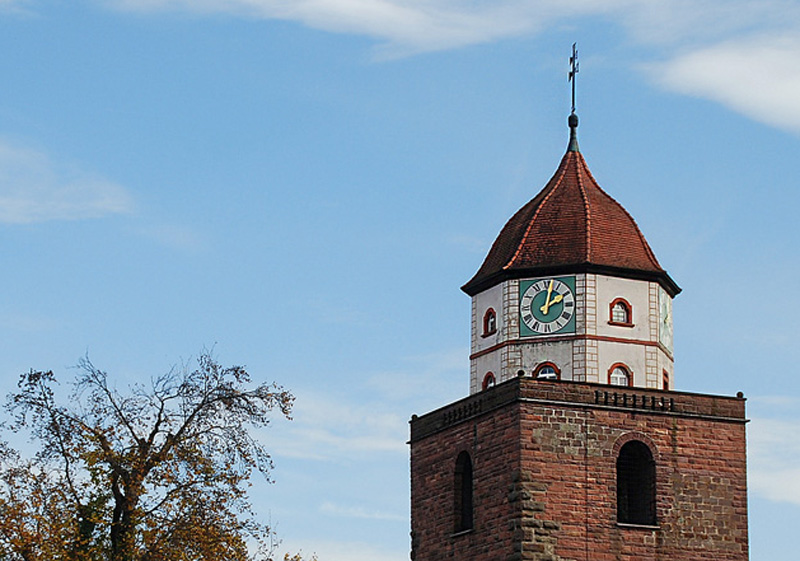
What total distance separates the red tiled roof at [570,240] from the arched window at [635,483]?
14.3ft

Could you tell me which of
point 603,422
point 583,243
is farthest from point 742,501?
point 583,243

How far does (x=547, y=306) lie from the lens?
44.2 metres

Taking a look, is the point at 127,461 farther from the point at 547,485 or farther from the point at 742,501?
the point at 742,501

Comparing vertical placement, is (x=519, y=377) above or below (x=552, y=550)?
above

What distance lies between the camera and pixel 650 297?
146 ft

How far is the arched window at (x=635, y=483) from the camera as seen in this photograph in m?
43.2

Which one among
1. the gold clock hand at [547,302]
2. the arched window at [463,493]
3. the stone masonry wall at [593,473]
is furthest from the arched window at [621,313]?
the arched window at [463,493]

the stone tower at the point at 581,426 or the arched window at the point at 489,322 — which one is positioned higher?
the arched window at the point at 489,322

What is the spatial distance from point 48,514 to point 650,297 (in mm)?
15831

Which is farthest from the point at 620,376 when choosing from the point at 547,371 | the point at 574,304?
the point at 574,304

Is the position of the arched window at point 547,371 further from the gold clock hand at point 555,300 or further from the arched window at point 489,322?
the arched window at point 489,322

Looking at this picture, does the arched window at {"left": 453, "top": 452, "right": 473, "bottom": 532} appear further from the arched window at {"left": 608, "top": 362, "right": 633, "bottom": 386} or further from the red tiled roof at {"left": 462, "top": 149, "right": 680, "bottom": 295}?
the red tiled roof at {"left": 462, "top": 149, "right": 680, "bottom": 295}

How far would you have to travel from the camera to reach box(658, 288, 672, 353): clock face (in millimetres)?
44406

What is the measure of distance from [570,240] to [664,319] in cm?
302
